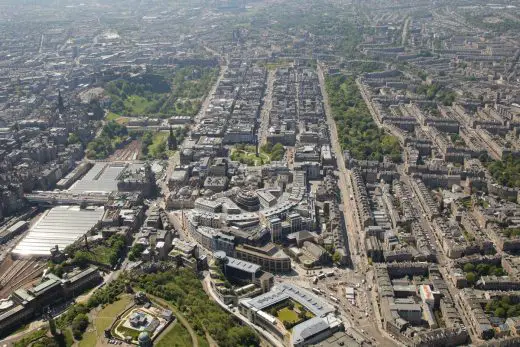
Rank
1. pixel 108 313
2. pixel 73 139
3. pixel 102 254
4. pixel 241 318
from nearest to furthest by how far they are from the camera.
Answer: pixel 108 313 < pixel 241 318 < pixel 102 254 < pixel 73 139

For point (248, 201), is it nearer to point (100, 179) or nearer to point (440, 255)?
point (440, 255)

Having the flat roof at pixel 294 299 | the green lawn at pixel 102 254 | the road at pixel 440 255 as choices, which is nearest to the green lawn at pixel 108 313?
the green lawn at pixel 102 254

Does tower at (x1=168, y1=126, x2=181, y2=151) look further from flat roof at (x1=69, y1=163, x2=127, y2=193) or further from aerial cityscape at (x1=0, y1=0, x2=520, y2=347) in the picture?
flat roof at (x1=69, y1=163, x2=127, y2=193)

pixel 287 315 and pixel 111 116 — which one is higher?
pixel 287 315

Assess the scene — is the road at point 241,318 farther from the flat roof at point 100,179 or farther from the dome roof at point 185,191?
the flat roof at point 100,179

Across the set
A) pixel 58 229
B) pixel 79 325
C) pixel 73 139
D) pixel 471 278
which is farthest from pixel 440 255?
pixel 73 139

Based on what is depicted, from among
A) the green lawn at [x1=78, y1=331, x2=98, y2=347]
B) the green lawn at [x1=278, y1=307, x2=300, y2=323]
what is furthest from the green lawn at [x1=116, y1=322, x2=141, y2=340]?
the green lawn at [x1=278, y1=307, x2=300, y2=323]

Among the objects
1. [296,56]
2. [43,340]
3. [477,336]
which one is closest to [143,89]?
[296,56]
